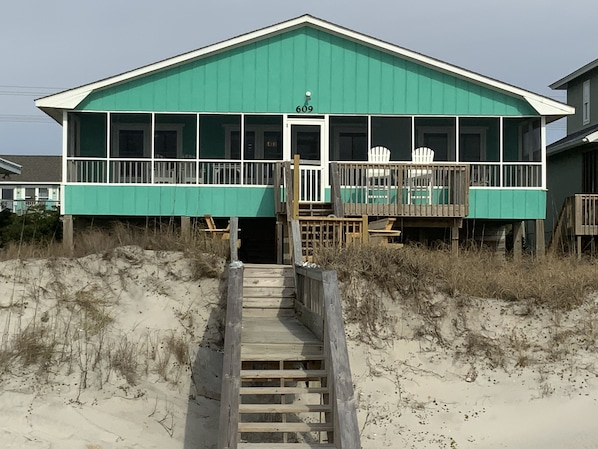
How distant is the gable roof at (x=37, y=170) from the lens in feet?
163

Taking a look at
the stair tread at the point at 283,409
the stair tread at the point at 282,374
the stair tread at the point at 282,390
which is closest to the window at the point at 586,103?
the stair tread at the point at 282,374

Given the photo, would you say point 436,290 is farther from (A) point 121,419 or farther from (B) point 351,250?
(A) point 121,419

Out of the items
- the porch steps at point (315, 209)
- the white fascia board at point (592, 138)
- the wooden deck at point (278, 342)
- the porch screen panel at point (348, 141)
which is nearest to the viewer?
the wooden deck at point (278, 342)

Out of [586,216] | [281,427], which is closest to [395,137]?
[586,216]

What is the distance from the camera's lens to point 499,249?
22656mm

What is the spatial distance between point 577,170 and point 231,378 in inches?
795

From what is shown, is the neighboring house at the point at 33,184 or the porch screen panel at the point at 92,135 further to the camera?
the neighboring house at the point at 33,184

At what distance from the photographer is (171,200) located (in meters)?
20.8

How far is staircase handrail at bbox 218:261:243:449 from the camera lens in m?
8.33

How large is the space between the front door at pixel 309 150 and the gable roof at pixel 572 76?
1250 cm

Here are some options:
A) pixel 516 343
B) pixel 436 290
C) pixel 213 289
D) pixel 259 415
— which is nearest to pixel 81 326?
pixel 213 289

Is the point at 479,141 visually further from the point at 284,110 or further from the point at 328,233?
the point at 328,233

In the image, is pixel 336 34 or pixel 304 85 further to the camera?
pixel 336 34

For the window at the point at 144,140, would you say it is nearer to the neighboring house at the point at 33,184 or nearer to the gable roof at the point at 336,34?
the gable roof at the point at 336,34
